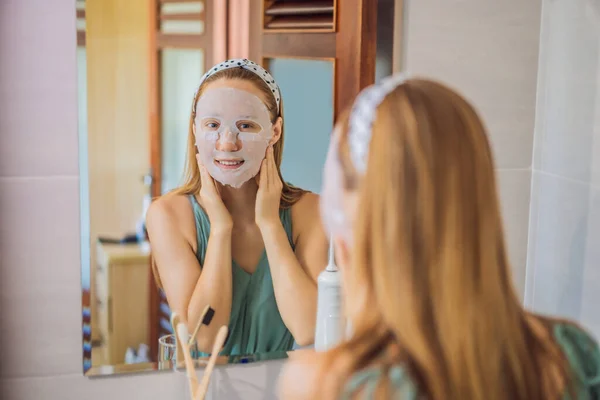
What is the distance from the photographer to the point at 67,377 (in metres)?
1.29

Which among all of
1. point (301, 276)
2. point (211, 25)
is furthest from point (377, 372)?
point (211, 25)

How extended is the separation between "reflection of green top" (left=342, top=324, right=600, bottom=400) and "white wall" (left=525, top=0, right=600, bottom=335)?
20.3 inches

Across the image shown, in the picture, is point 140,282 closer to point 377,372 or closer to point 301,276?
point 301,276

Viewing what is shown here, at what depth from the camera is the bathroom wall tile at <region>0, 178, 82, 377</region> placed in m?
1.23

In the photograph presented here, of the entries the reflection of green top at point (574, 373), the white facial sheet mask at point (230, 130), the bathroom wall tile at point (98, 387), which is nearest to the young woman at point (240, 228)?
the white facial sheet mask at point (230, 130)

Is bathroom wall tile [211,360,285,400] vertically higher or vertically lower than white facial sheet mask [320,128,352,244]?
lower

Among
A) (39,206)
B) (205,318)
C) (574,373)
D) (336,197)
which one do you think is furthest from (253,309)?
(574,373)

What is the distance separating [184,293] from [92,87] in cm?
38

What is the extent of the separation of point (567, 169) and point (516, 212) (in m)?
0.14

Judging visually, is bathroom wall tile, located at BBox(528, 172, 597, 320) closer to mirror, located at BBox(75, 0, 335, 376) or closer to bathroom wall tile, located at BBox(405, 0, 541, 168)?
bathroom wall tile, located at BBox(405, 0, 541, 168)

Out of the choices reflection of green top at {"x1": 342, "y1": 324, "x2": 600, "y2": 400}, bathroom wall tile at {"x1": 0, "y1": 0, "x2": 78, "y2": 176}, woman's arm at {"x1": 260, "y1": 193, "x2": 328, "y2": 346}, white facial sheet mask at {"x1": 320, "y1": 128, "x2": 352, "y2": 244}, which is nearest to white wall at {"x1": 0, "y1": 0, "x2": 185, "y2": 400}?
bathroom wall tile at {"x1": 0, "y1": 0, "x2": 78, "y2": 176}

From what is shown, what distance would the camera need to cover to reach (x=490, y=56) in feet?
4.61

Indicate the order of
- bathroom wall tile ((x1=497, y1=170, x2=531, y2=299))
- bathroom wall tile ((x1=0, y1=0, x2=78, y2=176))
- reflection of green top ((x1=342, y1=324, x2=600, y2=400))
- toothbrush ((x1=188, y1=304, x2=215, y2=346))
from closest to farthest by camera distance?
reflection of green top ((x1=342, y1=324, x2=600, y2=400))
bathroom wall tile ((x1=0, y1=0, x2=78, y2=176))
toothbrush ((x1=188, y1=304, x2=215, y2=346))
bathroom wall tile ((x1=497, y1=170, x2=531, y2=299))

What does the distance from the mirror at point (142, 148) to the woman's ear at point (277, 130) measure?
1cm
